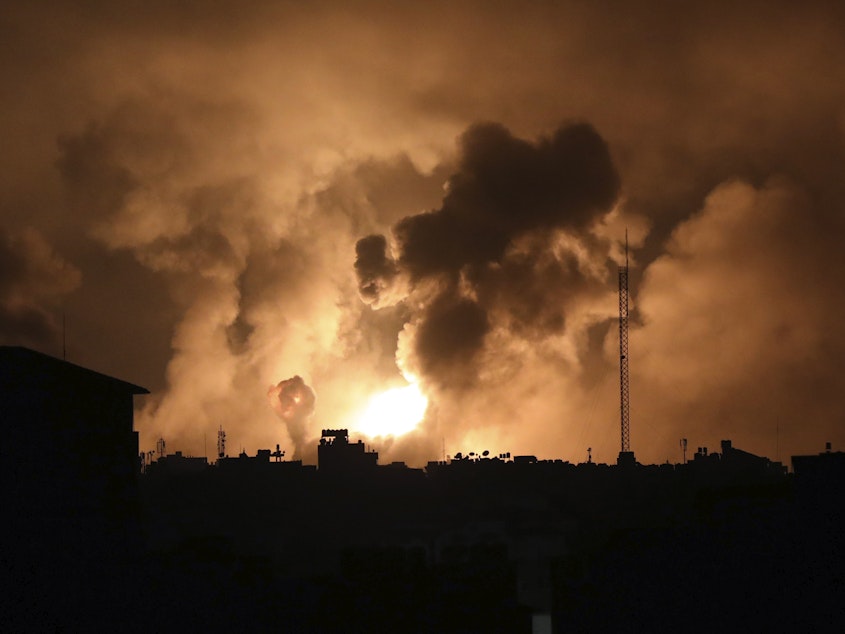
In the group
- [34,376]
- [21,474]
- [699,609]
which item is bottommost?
[699,609]

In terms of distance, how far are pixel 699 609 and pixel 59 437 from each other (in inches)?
736

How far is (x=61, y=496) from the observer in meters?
34.8

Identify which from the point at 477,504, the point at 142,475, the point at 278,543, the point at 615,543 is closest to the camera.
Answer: the point at 615,543

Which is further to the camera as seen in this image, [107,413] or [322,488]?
[322,488]

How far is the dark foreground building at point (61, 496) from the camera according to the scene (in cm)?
3186

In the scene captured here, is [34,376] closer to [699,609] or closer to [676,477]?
[699,609]

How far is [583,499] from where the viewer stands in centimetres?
8831

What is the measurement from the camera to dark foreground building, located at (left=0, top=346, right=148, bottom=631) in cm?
3186

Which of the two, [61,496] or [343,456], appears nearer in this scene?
[61,496]

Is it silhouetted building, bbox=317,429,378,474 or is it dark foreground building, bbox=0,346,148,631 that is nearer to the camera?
dark foreground building, bbox=0,346,148,631

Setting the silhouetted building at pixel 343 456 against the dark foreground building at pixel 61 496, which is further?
the silhouetted building at pixel 343 456

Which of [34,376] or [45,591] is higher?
[34,376]

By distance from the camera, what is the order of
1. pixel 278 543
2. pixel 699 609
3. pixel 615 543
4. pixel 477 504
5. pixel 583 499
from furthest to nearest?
1. pixel 583 499
2. pixel 477 504
3. pixel 278 543
4. pixel 615 543
5. pixel 699 609

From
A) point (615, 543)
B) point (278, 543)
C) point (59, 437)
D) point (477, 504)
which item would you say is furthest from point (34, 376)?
point (477, 504)
